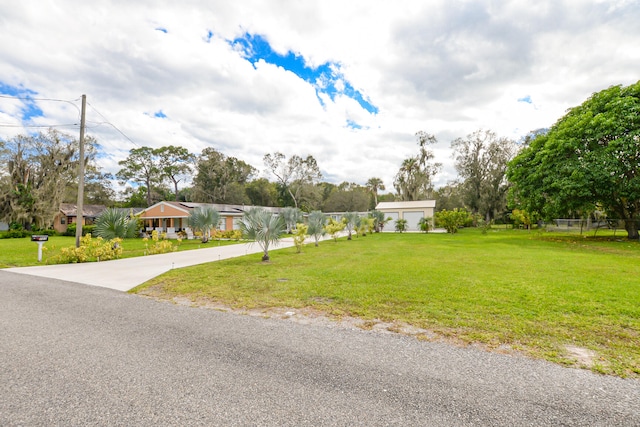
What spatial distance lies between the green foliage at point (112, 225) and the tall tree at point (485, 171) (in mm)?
35317

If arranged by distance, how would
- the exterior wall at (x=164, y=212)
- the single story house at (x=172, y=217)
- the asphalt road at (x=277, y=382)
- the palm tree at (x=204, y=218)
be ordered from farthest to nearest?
the single story house at (x=172, y=217)
the exterior wall at (x=164, y=212)
the palm tree at (x=204, y=218)
the asphalt road at (x=277, y=382)

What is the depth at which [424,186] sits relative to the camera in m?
42.3

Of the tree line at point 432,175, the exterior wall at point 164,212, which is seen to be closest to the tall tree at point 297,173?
the tree line at point 432,175

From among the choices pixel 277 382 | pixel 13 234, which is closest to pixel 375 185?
pixel 13 234

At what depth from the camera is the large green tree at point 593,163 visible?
1410cm

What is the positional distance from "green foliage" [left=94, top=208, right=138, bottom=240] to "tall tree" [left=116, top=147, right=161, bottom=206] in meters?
34.3

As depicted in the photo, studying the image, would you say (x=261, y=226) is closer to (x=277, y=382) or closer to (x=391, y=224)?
(x=277, y=382)

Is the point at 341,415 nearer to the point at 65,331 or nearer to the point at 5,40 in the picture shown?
the point at 65,331

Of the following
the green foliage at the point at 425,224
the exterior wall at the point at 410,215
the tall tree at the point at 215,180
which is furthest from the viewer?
the tall tree at the point at 215,180

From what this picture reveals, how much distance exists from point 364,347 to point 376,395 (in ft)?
3.25

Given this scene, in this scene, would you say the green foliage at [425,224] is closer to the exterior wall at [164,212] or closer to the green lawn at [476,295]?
the green lawn at [476,295]

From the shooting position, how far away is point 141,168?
139 feet

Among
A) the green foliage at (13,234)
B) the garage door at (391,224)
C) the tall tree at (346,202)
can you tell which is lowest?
the green foliage at (13,234)

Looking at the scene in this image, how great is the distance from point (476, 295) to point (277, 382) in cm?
452
